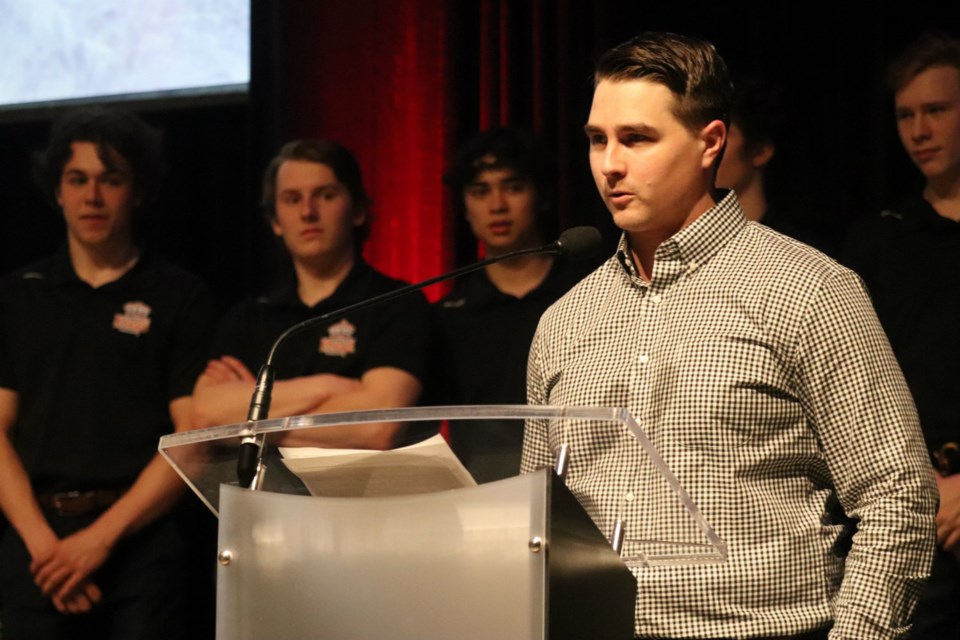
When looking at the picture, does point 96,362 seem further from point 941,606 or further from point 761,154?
point 941,606

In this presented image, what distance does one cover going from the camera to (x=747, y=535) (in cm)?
191

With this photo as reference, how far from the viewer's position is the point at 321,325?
12.0 ft

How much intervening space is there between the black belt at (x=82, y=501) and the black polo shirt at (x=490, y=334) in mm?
967

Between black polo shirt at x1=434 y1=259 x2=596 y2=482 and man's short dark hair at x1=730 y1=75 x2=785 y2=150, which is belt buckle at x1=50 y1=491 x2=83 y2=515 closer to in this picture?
black polo shirt at x1=434 y1=259 x2=596 y2=482

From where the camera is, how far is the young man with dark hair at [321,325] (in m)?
3.43

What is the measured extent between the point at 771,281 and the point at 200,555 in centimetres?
245

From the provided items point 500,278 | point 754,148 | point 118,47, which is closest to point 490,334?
point 500,278

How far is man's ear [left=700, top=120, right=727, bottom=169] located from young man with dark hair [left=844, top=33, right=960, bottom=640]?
1177 mm

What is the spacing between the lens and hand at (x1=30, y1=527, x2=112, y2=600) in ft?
11.6

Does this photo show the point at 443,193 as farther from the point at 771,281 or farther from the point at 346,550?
the point at 346,550

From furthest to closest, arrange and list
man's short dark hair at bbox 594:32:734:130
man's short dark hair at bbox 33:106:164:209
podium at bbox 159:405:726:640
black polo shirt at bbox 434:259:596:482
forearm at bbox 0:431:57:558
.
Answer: man's short dark hair at bbox 33:106:164:209 → forearm at bbox 0:431:57:558 → black polo shirt at bbox 434:259:596:482 → man's short dark hair at bbox 594:32:734:130 → podium at bbox 159:405:726:640

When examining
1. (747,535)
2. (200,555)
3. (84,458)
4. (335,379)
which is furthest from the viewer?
(200,555)

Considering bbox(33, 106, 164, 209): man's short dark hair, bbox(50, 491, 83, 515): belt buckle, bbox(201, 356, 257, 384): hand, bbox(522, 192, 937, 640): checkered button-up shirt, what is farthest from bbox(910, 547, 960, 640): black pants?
bbox(33, 106, 164, 209): man's short dark hair

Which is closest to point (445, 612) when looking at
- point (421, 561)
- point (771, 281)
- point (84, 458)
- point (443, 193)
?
point (421, 561)
